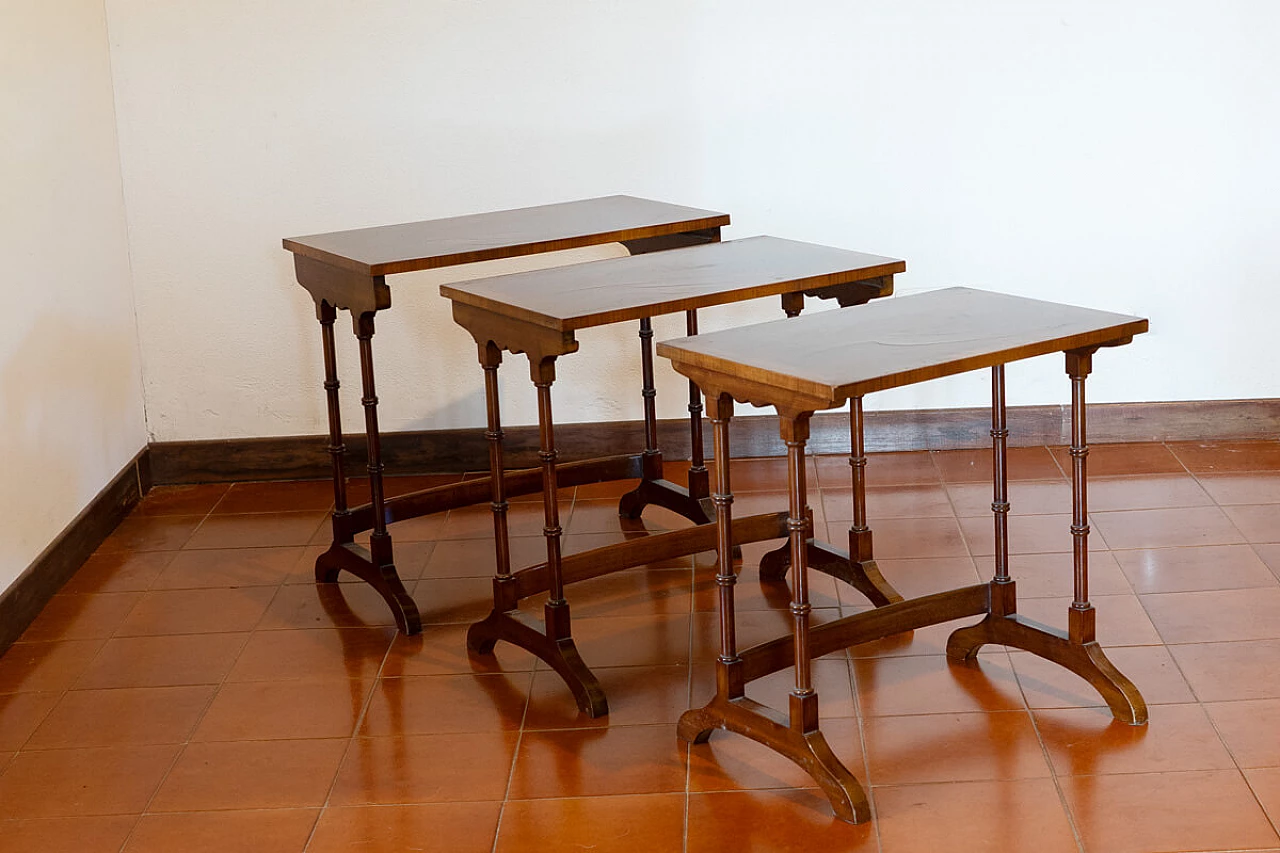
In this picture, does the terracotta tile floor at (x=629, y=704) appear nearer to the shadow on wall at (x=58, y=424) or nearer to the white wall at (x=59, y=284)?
the shadow on wall at (x=58, y=424)

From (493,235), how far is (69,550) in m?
1.68

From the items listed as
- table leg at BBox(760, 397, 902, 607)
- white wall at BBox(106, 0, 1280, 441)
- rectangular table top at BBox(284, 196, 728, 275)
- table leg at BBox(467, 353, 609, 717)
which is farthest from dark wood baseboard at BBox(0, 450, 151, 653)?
table leg at BBox(760, 397, 902, 607)

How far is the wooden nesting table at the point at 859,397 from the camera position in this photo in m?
2.96

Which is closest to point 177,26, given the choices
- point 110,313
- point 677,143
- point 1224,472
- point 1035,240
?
point 110,313

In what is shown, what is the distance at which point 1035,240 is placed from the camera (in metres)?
5.38

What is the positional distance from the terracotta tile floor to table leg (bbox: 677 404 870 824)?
72 millimetres

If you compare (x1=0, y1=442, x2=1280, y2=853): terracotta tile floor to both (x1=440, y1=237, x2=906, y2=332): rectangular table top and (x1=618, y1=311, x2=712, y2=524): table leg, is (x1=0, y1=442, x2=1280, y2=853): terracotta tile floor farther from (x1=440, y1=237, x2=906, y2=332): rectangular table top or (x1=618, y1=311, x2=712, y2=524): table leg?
(x1=440, y1=237, x2=906, y2=332): rectangular table top

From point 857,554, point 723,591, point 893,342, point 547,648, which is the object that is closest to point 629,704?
point 547,648

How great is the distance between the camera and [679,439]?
5574 mm

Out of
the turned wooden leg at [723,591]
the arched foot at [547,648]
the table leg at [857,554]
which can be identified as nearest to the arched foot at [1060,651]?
the table leg at [857,554]

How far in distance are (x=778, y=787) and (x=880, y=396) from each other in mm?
2570

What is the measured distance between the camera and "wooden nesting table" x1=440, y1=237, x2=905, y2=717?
3.50 metres

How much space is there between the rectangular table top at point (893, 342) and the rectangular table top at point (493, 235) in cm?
97

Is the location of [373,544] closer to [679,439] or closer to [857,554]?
[857,554]
